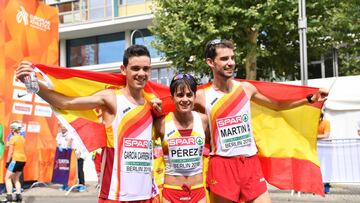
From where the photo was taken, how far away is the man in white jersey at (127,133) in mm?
4750

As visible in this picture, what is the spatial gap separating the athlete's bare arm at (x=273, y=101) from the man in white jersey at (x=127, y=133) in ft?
4.02

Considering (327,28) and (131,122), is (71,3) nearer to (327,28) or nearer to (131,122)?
(327,28)

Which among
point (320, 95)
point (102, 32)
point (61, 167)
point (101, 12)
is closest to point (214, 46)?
point (320, 95)

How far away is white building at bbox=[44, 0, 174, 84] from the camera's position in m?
35.7

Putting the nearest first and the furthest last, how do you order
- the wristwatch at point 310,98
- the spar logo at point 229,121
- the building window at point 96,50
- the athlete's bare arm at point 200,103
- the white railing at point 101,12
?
1. the spar logo at point 229,121
2. the athlete's bare arm at point 200,103
3. the wristwatch at point 310,98
4. the white railing at point 101,12
5. the building window at point 96,50

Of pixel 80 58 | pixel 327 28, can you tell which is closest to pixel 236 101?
pixel 327 28

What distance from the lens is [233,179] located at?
5.24 meters

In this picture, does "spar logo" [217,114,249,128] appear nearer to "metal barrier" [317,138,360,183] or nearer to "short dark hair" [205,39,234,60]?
"short dark hair" [205,39,234,60]

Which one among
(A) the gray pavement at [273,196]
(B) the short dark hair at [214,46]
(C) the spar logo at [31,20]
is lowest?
(A) the gray pavement at [273,196]

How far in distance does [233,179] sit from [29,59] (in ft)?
40.7

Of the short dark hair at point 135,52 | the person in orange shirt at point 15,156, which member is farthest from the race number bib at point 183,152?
the person in orange shirt at point 15,156

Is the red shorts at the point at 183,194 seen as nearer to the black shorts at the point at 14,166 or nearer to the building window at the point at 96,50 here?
the black shorts at the point at 14,166

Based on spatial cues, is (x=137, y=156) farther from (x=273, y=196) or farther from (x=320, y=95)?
(x=273, y=196)

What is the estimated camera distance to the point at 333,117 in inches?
634
